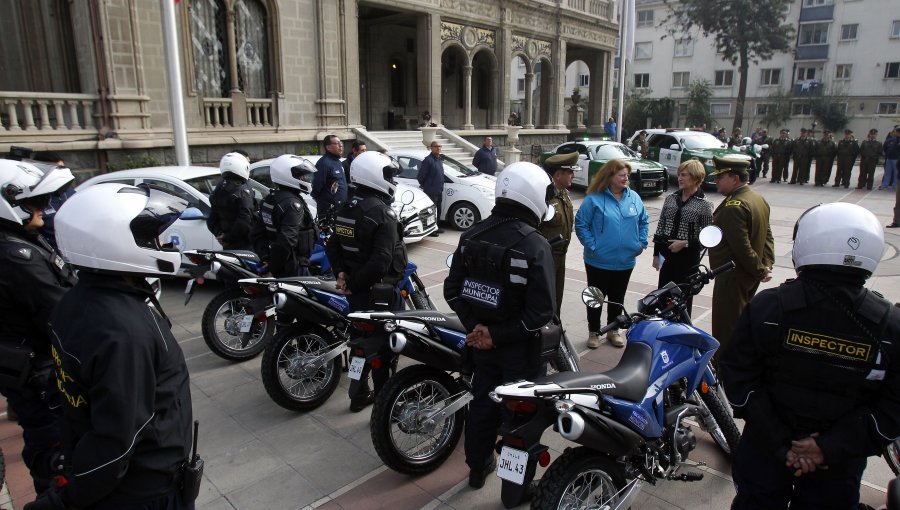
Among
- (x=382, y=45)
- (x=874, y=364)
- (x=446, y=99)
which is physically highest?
(x=382, y=45)

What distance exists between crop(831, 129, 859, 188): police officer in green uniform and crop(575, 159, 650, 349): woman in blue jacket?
53.0 ft

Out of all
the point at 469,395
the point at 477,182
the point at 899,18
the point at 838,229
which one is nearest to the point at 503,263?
the point at 469,395

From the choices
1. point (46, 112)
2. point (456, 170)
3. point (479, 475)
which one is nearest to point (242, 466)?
point (479, 475)

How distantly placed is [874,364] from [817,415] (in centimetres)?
28

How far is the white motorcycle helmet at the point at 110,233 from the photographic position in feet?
5.97

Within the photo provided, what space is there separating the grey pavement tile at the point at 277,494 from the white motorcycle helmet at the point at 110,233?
196cm

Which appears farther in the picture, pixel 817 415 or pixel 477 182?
pixel 477 182

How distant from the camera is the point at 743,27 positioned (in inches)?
1551

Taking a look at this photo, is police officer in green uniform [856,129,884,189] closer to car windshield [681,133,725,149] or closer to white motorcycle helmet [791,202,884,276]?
car windshield [681,133,725,149]

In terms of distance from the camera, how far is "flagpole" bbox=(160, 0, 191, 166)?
8.96 meters

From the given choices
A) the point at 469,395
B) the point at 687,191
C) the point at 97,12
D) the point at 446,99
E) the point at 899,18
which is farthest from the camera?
the point at 899,18

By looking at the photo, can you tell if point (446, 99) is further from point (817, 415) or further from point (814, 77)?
point (814, 77)

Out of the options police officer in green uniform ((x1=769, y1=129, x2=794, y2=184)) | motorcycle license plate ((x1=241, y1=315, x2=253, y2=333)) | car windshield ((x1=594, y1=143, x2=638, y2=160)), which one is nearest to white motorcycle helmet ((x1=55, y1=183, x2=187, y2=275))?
motorcycle license plate ((x1=241, y1=315, x2=253, y2=333))

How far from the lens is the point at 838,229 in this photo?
2082mm
